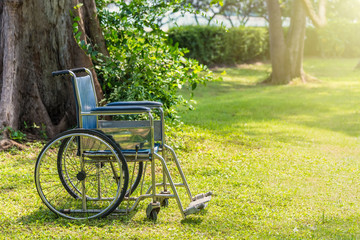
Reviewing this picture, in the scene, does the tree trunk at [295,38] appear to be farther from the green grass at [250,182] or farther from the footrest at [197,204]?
the footrest at [197,204]

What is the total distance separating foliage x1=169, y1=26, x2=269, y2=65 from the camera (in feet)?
60.6

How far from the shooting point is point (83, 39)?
6406 mm

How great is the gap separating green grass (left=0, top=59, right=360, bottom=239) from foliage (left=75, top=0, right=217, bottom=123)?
0.91 meters

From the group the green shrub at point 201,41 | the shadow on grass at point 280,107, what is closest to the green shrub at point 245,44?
the green shrub at point 201,41

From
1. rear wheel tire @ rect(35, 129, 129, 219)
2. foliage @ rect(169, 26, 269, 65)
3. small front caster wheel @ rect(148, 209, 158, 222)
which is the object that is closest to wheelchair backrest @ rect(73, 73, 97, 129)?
rear wheel tire @ rect(35, 129, 129, 219)

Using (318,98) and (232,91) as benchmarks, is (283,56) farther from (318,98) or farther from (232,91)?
(318,98)

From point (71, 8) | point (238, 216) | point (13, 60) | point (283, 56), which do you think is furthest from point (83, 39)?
point (283, 56)

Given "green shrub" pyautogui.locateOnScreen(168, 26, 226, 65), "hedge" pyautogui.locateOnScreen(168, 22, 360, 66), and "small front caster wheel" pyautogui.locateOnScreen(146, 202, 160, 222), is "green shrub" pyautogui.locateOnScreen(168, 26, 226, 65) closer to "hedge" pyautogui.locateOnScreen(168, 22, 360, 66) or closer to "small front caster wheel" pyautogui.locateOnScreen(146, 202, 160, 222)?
"hedge" pyautogui.locateOnScreen(168, 22, 360, 66)

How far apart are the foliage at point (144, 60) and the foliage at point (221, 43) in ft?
35.1

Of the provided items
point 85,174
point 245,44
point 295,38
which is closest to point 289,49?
point 295,38

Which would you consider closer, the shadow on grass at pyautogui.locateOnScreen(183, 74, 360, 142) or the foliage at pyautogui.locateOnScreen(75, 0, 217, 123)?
the foliage at pyautogui.locateOnScreen(75, 0, 217, 123)

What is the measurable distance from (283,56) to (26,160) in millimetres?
10560

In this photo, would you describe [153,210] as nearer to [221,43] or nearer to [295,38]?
[295,38]

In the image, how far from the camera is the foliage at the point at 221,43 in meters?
18.5
